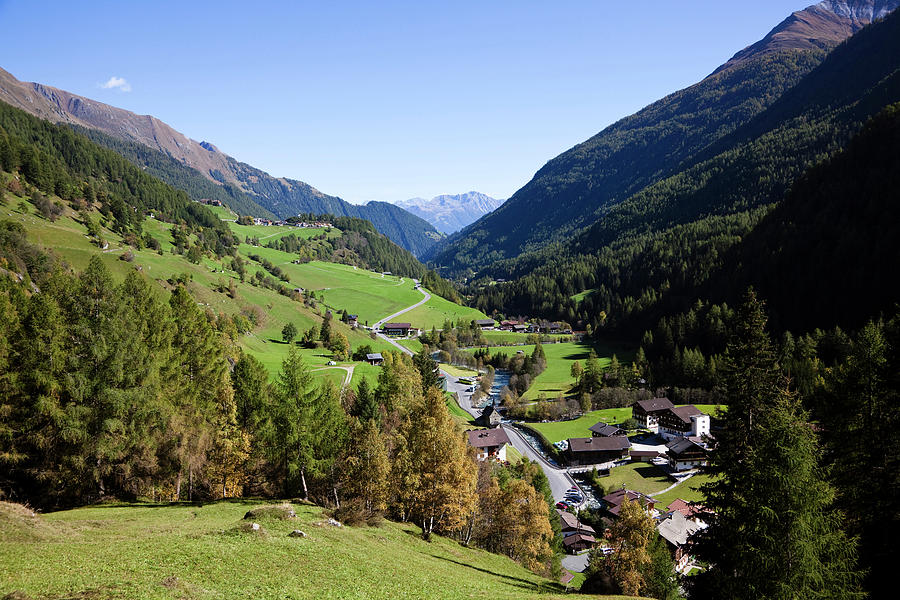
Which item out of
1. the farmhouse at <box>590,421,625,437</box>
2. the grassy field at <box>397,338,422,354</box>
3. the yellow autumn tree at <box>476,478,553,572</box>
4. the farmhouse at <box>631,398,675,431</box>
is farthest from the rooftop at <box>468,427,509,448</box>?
the grassy field at <box>397,338,422,354</box>

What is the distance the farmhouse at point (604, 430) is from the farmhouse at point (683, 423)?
9.96m

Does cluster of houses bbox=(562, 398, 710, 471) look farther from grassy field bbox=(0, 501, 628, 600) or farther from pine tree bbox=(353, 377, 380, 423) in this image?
grassy field bbox=(0, 501, 628, 600)

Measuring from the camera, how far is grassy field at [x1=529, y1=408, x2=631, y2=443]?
108m

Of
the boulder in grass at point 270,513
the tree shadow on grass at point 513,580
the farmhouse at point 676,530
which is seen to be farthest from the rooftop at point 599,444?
the boulder in grass at point 270,513

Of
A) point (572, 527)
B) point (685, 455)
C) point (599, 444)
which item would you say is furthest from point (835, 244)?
point (572, 527)

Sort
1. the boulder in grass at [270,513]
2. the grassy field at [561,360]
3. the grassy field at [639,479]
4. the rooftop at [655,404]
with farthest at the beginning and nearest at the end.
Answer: the grassy field at [561,360], the rooftop at [655,404], the grassy field at [639,479], the boulder in grass at [270,513]

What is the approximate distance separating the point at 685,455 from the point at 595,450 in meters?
16.8

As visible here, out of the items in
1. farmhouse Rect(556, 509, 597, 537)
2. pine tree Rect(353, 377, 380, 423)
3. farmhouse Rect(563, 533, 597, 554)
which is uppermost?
pine tree Rect(353, 377, 380, 423)

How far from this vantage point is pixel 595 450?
9406 centimetres

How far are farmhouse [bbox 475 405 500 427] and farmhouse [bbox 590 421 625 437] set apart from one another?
74.8 feet

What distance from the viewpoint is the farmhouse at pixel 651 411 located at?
360 feet

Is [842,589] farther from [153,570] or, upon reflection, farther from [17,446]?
[17,446]

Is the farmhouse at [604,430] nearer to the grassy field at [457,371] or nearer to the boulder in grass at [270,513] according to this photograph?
the grassy field at [457,371]

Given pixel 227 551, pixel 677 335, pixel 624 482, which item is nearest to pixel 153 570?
pixel 227 551
